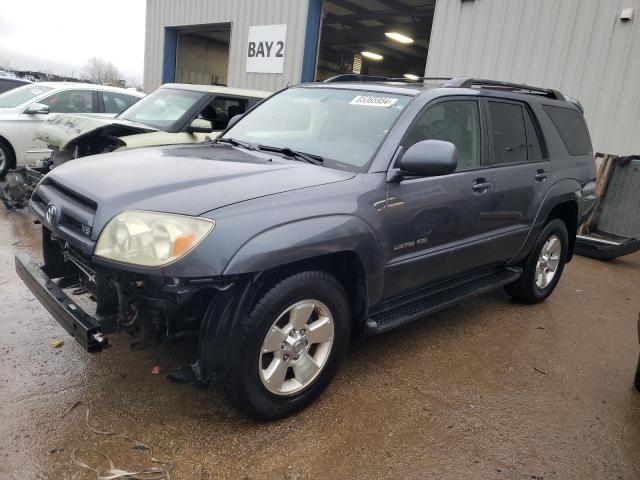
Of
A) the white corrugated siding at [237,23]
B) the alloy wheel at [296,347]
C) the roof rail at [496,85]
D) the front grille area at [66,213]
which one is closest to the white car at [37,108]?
the white corrugated siding at [237,23]

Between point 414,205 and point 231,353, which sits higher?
point 414,205

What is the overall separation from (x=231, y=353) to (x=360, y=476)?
823 millimetres

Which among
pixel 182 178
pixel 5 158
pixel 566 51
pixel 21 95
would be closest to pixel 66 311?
pixel 182 178

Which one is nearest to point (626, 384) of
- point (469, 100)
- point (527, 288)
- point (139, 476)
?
point (527, 288)

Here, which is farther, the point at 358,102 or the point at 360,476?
the point at 358,102

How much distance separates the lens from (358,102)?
3.43m

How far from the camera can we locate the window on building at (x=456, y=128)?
10.7 ft

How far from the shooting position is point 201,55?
16.3m

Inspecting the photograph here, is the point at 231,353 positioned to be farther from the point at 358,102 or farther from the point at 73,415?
the point at 358,102

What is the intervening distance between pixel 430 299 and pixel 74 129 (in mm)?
4230

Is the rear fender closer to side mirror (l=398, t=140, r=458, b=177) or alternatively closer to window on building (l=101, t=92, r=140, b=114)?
side mirror (l=398, t=140, r=458, b=177)

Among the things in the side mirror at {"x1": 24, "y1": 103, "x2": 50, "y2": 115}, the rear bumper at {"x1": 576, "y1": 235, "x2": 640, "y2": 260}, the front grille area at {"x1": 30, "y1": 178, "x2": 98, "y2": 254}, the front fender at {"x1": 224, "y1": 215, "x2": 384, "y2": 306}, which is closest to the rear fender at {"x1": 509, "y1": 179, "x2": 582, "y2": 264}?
the front fender at {"x1": 224, "y1": 215, "x2": 384, "y2": 306}

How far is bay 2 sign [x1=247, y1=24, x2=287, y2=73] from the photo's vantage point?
38.2 ft

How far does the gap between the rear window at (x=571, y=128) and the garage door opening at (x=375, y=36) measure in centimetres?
840
